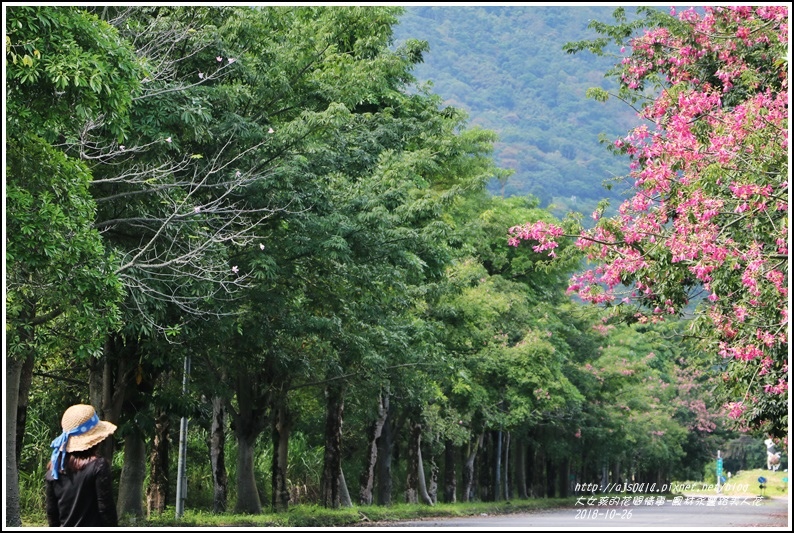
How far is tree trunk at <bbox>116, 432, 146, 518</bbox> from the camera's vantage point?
2214 cm

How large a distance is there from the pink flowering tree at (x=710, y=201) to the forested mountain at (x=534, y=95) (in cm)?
6137

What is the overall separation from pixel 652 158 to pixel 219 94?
6.57m

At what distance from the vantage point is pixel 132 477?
2261 centimetres

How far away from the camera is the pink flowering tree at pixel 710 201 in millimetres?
12844

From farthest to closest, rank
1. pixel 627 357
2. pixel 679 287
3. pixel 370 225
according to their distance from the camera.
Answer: pixel 627 357
pixel 370 225
pixel 679 287

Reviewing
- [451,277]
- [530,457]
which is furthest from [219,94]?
[530,457]

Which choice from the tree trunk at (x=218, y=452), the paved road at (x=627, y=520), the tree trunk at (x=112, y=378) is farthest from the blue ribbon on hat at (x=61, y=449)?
the tree trunk at (x=218, y=452)

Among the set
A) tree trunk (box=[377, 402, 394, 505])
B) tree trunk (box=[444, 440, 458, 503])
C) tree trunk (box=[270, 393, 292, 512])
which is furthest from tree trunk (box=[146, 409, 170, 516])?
tree trunk (box=[444, 440, 458, 503])

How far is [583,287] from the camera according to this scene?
55.9 feet

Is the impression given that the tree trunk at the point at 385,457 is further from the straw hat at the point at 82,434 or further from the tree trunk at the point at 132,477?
the straw hat at the point at 82,434

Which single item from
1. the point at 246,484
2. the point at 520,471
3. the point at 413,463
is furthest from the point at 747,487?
the point at 246,484

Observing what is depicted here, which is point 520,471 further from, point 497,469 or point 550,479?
point 497,469

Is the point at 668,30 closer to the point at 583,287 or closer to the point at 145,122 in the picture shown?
the point at 583,287

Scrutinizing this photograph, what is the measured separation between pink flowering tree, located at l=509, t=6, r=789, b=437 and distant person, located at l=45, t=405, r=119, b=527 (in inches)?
286
